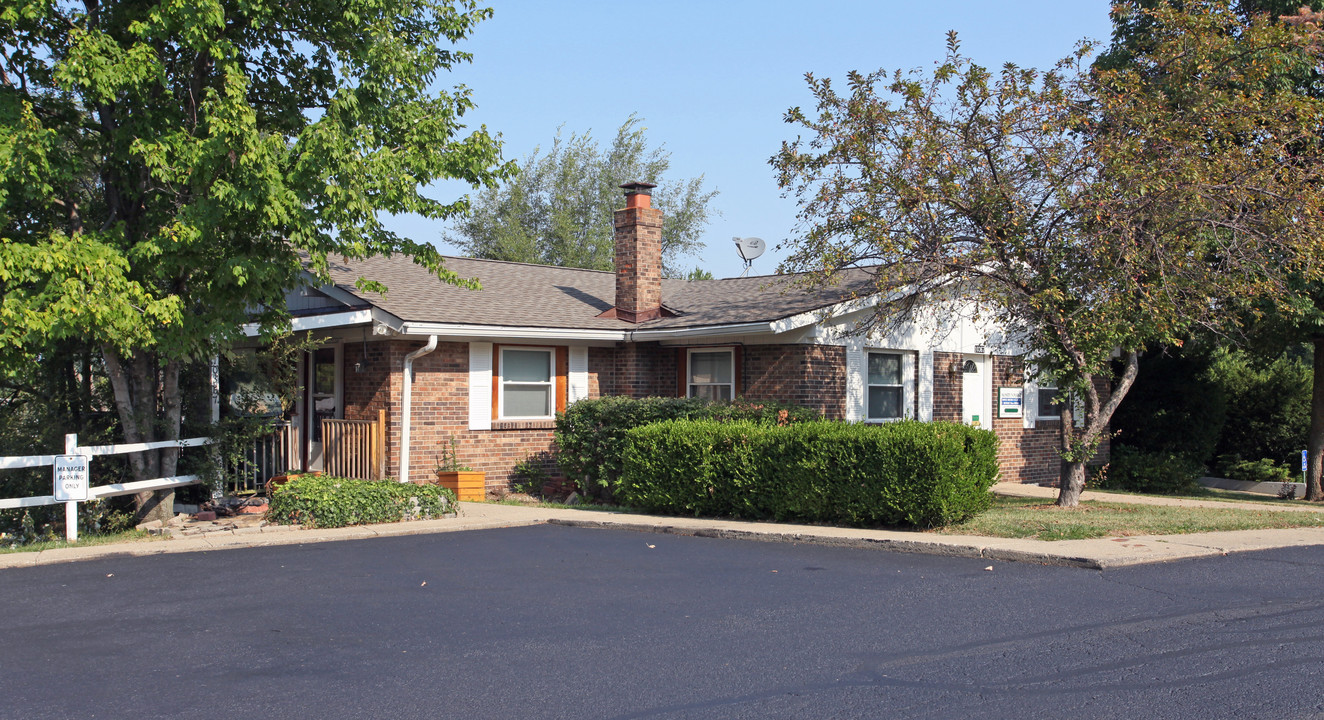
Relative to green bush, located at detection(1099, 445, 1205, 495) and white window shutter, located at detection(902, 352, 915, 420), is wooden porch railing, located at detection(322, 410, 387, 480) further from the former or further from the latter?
green bush, located at detection(1099, 445, 1205, 495)

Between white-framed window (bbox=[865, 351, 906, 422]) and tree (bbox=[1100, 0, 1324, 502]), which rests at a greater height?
tree (bbox=[1100, 0, 1324, 502])

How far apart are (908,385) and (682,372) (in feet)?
13.0

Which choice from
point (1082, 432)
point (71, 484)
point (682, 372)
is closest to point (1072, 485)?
point (1082, 432)

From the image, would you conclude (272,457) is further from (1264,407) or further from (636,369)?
(1264,407)

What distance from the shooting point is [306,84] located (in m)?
13.3

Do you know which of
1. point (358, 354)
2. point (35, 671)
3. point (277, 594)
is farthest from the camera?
point (358, 354)

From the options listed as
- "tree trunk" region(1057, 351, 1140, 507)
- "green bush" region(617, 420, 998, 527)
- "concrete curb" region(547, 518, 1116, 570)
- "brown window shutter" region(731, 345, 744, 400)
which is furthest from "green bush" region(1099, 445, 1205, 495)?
"concrete curb" region(547, 518, 1116, 570)

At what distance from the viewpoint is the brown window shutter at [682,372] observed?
17.8 m

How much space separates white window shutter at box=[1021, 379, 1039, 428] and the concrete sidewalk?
748 centimetres

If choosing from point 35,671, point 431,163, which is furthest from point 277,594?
point 431,163

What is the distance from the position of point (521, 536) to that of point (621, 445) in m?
3.49

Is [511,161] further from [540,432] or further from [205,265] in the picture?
[540,432]

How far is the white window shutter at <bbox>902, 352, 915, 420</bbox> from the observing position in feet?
58.1

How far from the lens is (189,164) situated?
1112 centimetres
